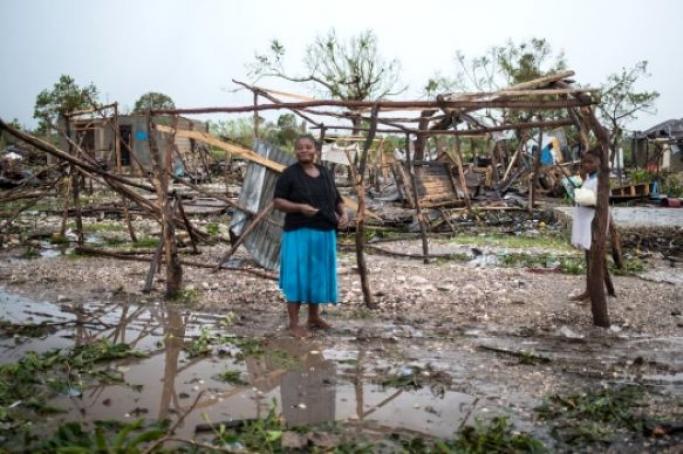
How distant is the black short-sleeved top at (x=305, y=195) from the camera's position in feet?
16.5

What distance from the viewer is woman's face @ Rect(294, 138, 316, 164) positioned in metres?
5.06

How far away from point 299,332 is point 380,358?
2.53 ft

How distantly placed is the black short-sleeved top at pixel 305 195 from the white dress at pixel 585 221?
7.77ft

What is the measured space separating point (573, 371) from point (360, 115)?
335 centimetres

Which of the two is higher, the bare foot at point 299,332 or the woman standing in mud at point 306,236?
the woman standing in mud at point 306,236

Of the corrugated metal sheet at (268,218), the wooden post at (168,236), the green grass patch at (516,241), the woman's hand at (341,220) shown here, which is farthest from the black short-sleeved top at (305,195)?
the green grass patch at (516,241)

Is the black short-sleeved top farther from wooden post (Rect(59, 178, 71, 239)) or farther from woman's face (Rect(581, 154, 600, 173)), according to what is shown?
wooden post (Rect(59, 178, 71, 239))

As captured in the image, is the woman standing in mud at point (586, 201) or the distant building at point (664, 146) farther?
the distant building at point (664, 146)

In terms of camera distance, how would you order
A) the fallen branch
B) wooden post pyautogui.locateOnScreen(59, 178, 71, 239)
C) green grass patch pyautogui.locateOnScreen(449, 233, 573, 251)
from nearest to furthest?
1. the fallen branch
2. wooden post pyautogui.locateOnScreen(59, 178, 71, 239)
3. green grass patch pyautogui.locateOnScreen(449, 233, 573, 251)

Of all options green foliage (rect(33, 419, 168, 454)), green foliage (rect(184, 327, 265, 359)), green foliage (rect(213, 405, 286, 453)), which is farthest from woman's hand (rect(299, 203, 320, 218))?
green foliage (rect(33, 419, 168, 454))

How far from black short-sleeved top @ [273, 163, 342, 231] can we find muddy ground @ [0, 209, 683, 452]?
2.88ft

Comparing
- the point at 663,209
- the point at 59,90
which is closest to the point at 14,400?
the point at 663,209

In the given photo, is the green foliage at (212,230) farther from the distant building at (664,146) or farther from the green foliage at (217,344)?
the distant building at (664,146)

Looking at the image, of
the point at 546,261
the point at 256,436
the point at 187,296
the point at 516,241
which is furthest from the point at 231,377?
the point at 516,241
